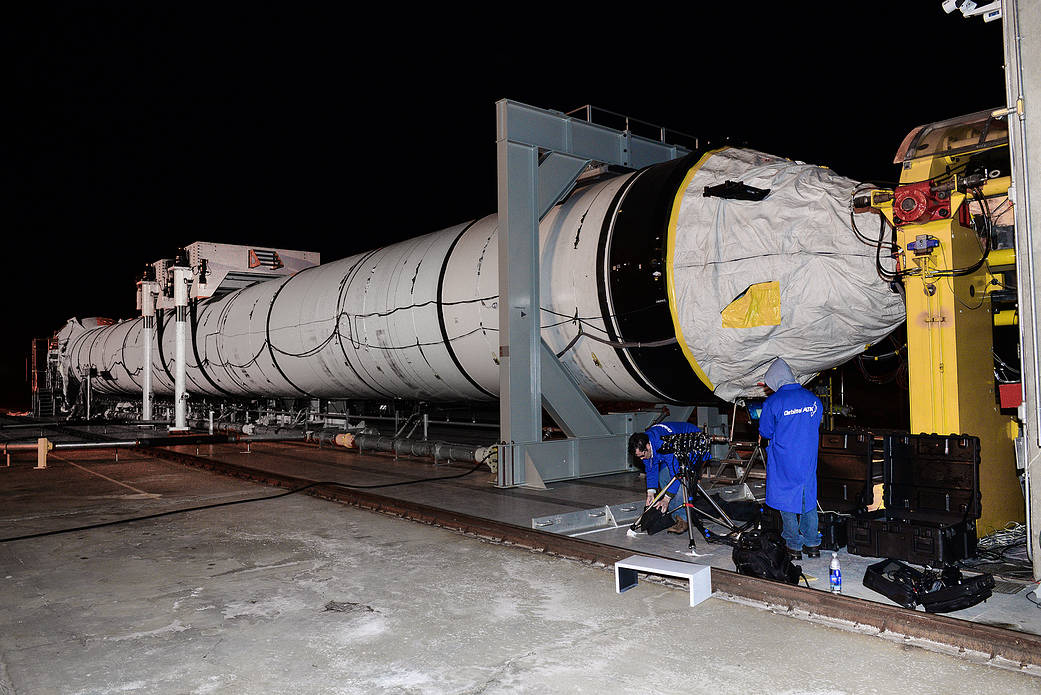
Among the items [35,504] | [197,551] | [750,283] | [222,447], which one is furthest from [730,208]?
[222,447]

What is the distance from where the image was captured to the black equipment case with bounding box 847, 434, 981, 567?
4.69 metres

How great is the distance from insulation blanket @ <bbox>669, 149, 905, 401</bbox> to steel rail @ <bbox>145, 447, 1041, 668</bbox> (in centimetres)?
229

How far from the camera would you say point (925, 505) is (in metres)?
5.01

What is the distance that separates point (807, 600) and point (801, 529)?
1.28 meters

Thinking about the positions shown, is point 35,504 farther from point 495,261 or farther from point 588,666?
point 588,666

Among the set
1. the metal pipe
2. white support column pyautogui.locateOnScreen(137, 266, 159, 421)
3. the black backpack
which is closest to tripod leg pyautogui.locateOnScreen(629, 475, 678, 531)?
the black backpack

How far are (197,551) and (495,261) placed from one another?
465 centimetres

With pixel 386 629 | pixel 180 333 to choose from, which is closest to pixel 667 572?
pixel 386 629

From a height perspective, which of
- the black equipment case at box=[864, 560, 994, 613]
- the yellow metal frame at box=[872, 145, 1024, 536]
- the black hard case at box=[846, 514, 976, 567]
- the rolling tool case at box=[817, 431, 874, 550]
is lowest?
the black equipment case at box=[864, 560, 994, 613]

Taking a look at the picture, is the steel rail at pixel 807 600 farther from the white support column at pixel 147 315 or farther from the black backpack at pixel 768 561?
the white support column at pixel 147 315

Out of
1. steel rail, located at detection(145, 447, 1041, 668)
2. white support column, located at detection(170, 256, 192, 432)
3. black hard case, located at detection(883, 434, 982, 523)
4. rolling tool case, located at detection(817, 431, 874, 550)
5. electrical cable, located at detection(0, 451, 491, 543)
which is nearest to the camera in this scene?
steel rail, located at detection(145, 447, 1041, 668)

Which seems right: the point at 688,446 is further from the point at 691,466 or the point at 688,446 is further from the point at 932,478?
the point at 932,478

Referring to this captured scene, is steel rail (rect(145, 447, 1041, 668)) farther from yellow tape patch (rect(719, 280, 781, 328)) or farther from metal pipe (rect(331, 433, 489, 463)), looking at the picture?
metal pipe (rect(331, 433, 489, 463))

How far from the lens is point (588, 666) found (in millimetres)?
3422
